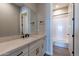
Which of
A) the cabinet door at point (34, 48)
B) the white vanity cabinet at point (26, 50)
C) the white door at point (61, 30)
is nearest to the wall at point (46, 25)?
the cabinet door at point (34, 48)

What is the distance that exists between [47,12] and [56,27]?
6.99ft

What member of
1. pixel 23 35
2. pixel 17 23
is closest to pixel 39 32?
pixel 23 35

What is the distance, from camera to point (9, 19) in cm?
176

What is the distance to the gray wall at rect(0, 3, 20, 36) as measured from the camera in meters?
1.59

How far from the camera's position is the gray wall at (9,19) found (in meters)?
1.59

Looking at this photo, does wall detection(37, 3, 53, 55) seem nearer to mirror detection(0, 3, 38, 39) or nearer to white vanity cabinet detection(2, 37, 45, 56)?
mirror detection(0, 3, 38, 39)

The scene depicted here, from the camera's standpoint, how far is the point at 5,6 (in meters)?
1.65

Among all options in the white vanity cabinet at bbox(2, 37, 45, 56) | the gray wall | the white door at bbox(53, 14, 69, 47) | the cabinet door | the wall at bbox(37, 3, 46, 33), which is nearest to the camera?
the white vanity cabinet at bbox(2, 37, 45, 56)

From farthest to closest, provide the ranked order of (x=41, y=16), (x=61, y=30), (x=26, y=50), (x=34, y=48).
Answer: (x=61, y=30)
(x=41, y=16)
(x=34, y=48)
(x=26, y=50)

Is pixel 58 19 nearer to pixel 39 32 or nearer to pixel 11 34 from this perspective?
pixel 39 32

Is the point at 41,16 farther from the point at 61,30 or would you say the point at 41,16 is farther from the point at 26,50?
the point at 61,30

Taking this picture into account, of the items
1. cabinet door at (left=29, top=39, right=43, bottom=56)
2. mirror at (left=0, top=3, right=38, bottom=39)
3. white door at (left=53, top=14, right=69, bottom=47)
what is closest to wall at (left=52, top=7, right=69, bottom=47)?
white door at (left=53, top=14, right=69, bottom=47)

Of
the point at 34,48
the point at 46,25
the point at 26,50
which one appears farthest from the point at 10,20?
the point at 46,25

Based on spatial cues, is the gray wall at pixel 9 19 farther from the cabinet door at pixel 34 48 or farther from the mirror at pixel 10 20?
the cabinet door at pixel 34 48
